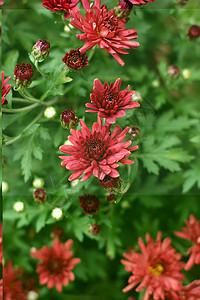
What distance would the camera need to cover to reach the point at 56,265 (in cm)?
136

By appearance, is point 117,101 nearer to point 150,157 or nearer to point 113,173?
point 113,173

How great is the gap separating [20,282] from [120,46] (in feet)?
3.53

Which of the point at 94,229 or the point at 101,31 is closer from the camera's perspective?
the point at 101,31

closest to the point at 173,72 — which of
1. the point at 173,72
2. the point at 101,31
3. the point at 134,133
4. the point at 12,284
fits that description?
the point at 173,72

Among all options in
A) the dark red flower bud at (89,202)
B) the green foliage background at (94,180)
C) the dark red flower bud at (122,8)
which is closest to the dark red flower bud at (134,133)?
the green foliage background at (94,180)

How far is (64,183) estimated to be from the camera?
46.4 inches

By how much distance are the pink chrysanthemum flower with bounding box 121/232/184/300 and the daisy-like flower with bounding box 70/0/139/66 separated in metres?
0.69

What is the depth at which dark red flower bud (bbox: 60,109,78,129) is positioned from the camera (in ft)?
3.50

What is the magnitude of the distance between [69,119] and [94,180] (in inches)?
8.0

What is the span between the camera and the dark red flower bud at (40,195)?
1.26 metres

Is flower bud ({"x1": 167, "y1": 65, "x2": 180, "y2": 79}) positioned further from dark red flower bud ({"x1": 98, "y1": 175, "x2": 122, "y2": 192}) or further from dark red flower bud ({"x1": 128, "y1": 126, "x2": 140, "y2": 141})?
dark red flower bud ({"x1": 98, "y1": 175, "x2": 122, "y2": 192})

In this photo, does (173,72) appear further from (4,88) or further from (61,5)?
(4,88)

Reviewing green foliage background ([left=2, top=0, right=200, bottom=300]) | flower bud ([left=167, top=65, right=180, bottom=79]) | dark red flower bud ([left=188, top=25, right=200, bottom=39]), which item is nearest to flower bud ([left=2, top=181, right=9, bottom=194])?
green foliage background ([left=2, top=0, right=200, bottom=300])

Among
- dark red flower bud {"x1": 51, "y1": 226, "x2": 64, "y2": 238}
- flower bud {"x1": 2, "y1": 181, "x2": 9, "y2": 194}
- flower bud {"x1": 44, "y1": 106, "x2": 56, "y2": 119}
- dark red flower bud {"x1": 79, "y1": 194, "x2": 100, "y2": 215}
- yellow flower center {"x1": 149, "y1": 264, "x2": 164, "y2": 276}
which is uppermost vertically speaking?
flower bud {"x1": 44, "y1": 106, "x2": 56, "y2": 119}
